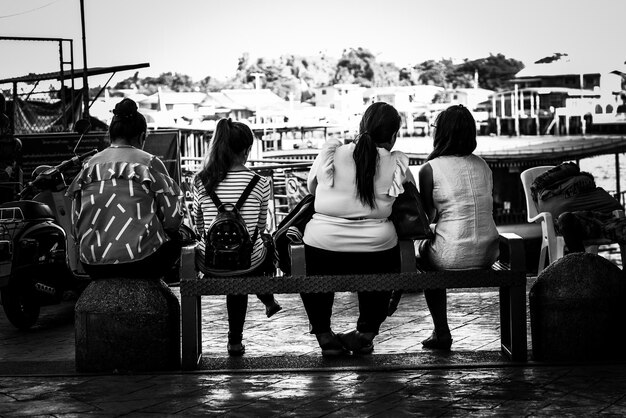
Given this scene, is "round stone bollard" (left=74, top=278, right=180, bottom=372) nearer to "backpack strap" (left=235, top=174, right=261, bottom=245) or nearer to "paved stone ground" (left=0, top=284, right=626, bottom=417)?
"paved stone ground" (left=0, top=284, right=626, bottom=417)

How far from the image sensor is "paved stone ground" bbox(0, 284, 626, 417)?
4148 millimetres

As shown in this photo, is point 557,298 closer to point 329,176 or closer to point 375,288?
point 375,288

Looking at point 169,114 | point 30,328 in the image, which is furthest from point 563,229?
point 169,114

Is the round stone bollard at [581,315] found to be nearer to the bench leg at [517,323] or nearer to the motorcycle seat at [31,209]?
the bench leg at [517,323]

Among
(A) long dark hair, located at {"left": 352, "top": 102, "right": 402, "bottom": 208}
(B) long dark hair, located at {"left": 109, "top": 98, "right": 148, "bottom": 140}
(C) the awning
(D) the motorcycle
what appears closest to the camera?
(A) long dark hair, located at {"left": 352, "top": 102, "right": 402, "bottom": 208}

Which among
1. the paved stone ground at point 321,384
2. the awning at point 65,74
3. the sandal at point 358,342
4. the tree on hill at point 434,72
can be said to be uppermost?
the tree on hill at point 434,72

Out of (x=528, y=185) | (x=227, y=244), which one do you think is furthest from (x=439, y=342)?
(x=528, y=185)

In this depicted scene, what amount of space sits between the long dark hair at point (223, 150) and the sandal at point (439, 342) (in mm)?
1323

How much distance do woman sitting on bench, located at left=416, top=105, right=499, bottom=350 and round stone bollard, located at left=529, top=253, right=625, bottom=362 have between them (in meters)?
0.36

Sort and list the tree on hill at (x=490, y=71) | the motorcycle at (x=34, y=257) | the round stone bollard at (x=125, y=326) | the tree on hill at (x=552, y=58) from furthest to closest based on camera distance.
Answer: the tree on hill at (x=490, y=71) → the tree on hill at (x=552, y=58) → the motorcycle at (x=34, y=257) → the round stone bollard at (x=125, y=326)

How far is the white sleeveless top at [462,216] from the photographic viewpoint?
201 inches

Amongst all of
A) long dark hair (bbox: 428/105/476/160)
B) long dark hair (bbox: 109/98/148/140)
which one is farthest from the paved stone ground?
long dark hair (bbox: 109/98/148/140)

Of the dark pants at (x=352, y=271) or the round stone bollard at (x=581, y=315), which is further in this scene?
the dark pants at (x=352, y=271)

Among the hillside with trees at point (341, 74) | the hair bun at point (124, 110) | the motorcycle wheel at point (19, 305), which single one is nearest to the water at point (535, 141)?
the hillside with trees at point (341, 74)
